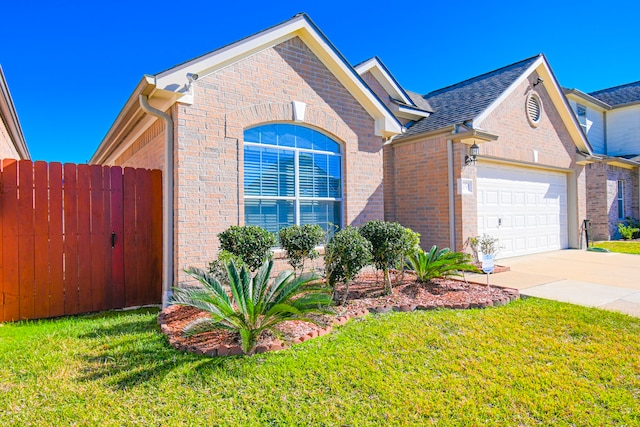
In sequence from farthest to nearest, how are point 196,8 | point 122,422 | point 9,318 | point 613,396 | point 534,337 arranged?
1. point 196,8
2. point 9,318
3. point 534,337
4. point 613,396
5. point 122,422

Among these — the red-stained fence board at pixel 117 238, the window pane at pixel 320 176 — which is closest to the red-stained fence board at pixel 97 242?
the red-stained fence board at pixel 117 238

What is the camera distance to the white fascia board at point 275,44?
618 centimetres

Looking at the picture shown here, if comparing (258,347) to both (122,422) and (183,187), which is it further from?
(183,187)

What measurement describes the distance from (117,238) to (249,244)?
2.53 meters

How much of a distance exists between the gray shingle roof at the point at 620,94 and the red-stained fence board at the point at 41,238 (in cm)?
2437

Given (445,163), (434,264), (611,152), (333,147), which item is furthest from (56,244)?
(611,152)

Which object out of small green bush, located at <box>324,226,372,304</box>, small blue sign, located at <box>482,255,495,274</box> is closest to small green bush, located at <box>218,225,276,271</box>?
small green bush, located at <box>324,226,372,304</box>

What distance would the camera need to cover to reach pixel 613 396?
127 inches

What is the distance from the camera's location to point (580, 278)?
8.26 m

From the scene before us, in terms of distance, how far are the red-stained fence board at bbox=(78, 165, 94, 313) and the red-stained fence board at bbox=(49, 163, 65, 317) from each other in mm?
245

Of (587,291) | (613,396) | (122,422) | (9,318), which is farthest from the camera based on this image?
(587,291)

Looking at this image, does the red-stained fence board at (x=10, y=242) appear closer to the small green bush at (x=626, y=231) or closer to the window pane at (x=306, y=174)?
the window pane at (x=306, y=174)

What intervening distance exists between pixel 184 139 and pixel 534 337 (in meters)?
5.95

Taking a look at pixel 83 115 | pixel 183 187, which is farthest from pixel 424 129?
pixel 83 115
